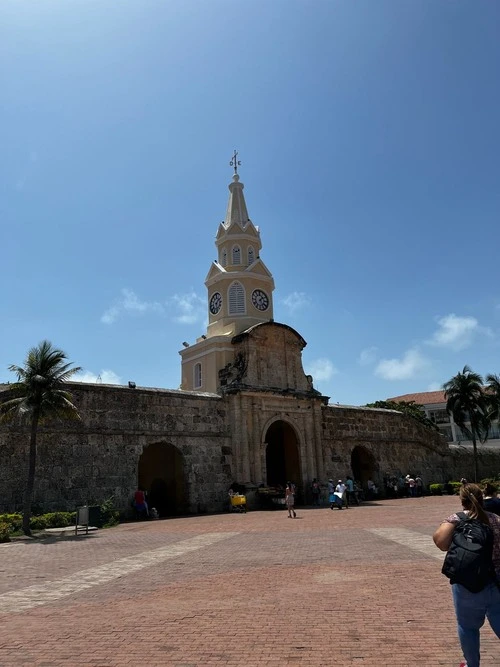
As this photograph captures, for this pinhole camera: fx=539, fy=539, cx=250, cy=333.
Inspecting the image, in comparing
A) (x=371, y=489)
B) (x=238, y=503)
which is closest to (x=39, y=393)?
Result: (x=238, y=503)

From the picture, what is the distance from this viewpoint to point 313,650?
18.1 feet

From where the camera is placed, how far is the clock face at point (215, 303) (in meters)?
36.6

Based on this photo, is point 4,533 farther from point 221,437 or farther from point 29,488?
point 221,437

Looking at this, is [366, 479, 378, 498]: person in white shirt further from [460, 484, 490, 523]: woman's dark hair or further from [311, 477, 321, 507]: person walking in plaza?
[460, 484, 490, 523]: woman's dark hair

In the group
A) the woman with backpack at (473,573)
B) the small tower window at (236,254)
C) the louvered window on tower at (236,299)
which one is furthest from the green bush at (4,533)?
the small tower window at (236,254)

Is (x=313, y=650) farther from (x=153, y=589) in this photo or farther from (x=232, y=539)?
(x=232, y=539)

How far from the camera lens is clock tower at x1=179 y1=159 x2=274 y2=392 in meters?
33.3

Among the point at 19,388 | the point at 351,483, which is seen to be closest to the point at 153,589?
the point at 19,388

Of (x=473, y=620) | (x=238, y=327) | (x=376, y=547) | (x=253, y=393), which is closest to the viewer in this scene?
(x=473, y=620)

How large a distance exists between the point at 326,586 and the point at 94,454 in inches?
644

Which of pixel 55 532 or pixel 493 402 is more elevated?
pixel 493 402

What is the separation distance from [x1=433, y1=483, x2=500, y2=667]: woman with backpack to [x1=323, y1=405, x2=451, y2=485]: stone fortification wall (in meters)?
28.1

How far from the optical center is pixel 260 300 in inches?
1455


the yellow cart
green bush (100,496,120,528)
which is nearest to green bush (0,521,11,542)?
green bush (100,496,120,528)
